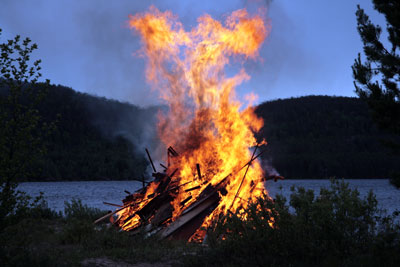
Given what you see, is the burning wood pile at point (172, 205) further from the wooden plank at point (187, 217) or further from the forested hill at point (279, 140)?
the forested hill at point (279, 140)

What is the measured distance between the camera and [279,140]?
577 ft

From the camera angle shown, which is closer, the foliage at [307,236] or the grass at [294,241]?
the grass at [294,241]

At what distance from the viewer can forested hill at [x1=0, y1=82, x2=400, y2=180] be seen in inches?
5940

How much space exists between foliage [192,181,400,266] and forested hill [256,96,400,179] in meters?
146

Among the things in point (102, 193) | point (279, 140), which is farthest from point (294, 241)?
point (279, 140)

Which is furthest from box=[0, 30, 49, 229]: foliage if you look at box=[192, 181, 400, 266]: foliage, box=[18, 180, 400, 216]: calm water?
box=[18, 180, 400, 216]: calm water

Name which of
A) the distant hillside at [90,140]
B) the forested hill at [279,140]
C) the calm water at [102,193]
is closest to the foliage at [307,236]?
the calm water at [102,193]

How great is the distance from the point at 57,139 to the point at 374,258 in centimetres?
17379

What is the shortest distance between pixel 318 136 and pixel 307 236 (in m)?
175

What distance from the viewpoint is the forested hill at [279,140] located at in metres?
151

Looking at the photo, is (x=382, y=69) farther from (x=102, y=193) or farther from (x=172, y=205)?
(x=102, y=193)

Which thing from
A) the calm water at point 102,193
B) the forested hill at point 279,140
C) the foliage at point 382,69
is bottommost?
the calm water at point 102,193

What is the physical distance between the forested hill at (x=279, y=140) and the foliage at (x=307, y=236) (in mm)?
130849

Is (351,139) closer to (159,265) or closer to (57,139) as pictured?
(57,139)
